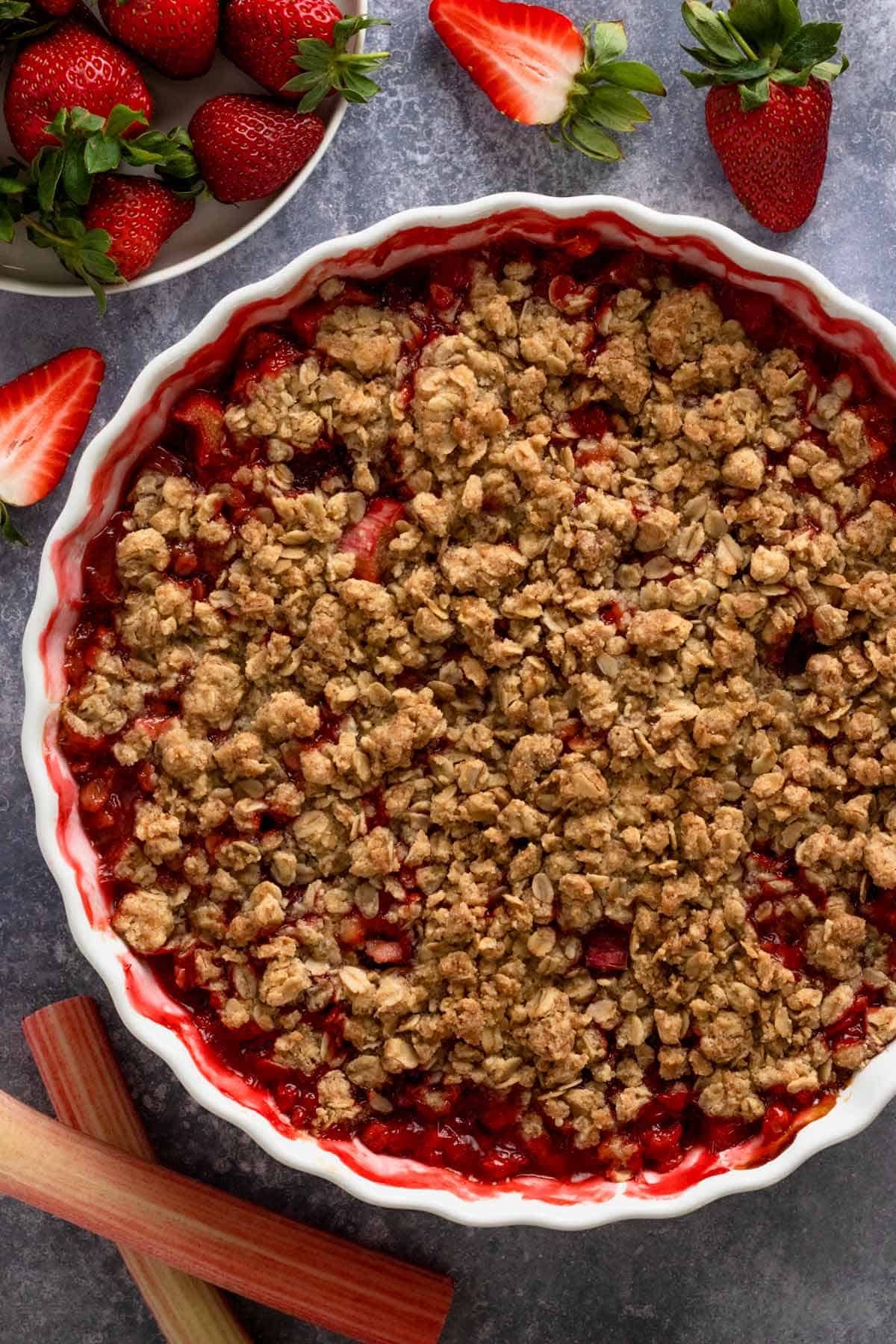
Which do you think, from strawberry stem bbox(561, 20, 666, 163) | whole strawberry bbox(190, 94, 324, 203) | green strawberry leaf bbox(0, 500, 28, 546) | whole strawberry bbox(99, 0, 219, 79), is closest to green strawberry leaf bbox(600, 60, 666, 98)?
strawberry stem bbox(561, 20, 666, 163)

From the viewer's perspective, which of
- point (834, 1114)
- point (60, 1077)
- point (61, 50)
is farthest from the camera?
point (60, 1077)

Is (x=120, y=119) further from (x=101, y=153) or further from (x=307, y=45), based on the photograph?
(x=307, y=45)

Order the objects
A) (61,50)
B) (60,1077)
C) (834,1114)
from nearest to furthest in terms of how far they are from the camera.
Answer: (834,1114), (61,50), (60,1077)

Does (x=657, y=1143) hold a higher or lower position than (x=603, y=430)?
lower

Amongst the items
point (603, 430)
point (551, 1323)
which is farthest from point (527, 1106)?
point (603, 430)

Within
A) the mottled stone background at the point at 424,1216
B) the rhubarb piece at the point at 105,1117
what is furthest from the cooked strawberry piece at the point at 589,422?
the rhubarb piece at the point at 105,1117

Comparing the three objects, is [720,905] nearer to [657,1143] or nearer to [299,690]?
[657,1143]
